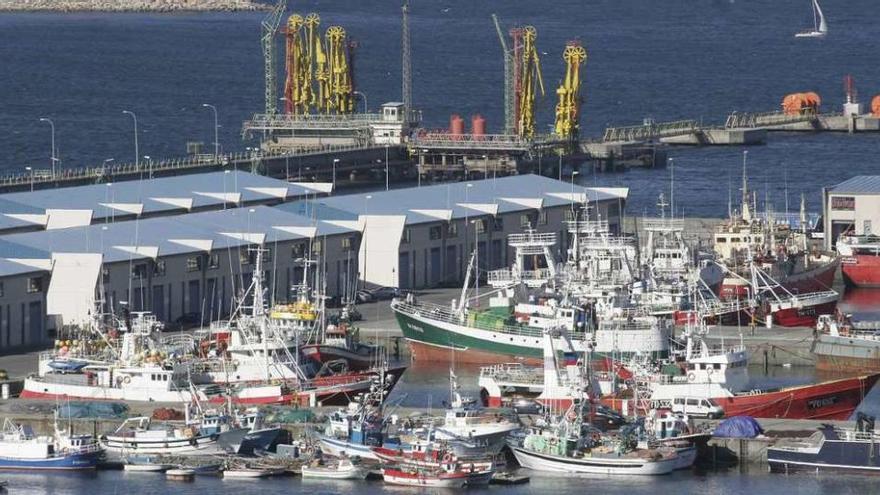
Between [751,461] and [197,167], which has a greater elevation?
[197,167]

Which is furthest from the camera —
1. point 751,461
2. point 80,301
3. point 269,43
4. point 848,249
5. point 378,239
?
point 269,43

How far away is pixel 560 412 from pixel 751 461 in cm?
495

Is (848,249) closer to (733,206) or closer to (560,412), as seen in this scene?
(733,206)

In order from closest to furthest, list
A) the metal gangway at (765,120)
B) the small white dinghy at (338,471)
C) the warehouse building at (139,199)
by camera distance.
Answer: the small white dinghy at (338,471)
the warehouse building at (139,199)
the metal gangway at (765,120)

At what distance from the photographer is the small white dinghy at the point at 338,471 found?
198ft

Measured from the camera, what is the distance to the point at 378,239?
8794 cm

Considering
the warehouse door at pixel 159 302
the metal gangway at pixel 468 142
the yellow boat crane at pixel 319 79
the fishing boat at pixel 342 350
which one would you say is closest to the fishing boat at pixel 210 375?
the fishing boat at pixel 342 350

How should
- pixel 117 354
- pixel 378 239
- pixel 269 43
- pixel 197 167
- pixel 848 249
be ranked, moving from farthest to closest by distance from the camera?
pixel 269 43 → pixel 197 167 → pixel 848 249 → pixel 378 239 → pixel 117 354

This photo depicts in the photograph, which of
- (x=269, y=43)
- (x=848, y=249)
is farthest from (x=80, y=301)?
(x=269, y=43)

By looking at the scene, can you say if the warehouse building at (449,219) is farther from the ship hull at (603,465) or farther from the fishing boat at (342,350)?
the ship hull at (603,465)

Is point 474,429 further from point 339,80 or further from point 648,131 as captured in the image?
point 648,131

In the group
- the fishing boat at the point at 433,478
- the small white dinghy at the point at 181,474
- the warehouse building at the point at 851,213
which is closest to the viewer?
the fishing boat at the point at 433,478

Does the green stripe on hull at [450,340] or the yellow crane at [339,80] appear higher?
the yellow crane at [339,80]

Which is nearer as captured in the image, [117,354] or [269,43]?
[117,354]
